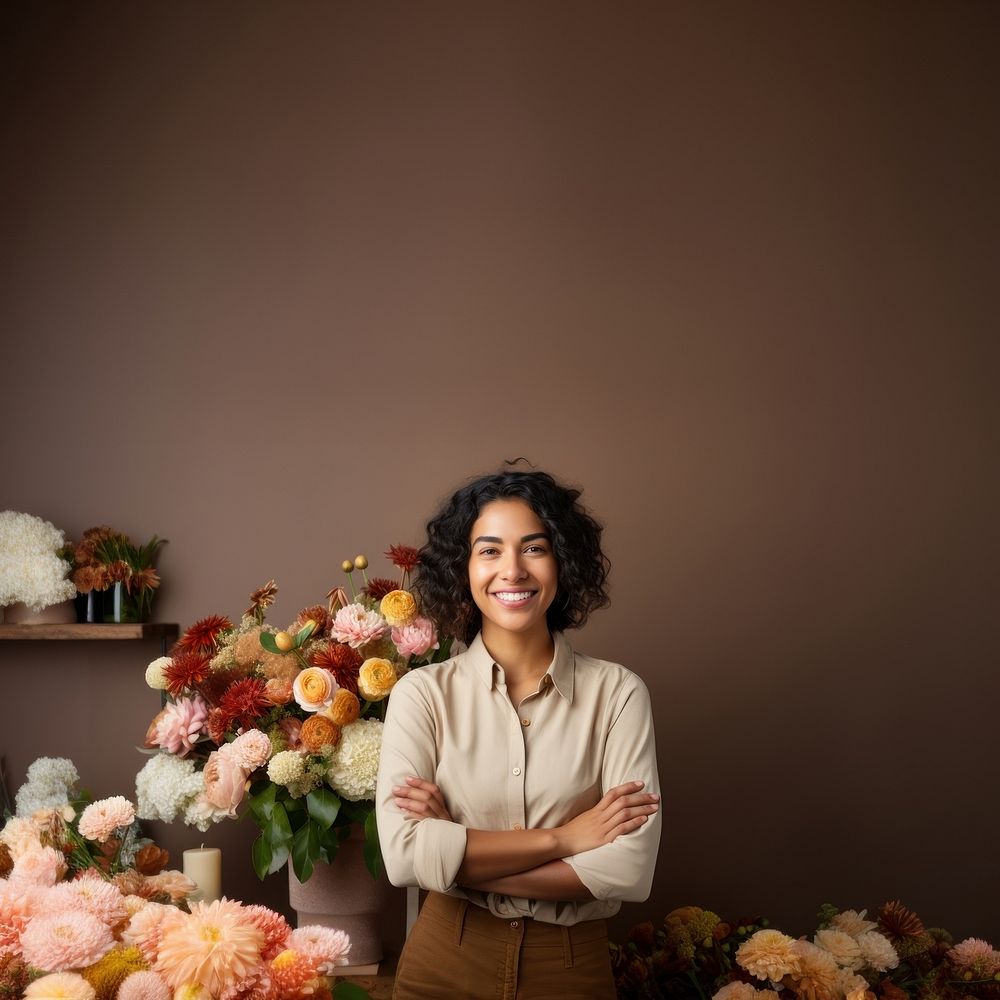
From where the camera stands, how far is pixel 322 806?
188cm

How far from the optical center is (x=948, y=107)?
9.23 feet

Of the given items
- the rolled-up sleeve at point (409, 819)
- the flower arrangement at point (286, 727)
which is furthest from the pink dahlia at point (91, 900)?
the flower arrangement at point (286, 727)

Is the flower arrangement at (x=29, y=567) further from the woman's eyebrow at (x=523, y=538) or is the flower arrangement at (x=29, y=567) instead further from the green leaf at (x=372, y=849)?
the woman's eyebrow at (x=523, y=538)

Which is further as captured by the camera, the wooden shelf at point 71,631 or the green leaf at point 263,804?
the wooden shelf at point 71,631

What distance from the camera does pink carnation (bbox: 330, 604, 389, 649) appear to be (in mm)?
1973

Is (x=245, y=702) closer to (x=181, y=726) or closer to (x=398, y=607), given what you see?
(x=181, y=726)

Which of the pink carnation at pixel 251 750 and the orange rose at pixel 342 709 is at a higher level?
the orange rose at pixel 342 709

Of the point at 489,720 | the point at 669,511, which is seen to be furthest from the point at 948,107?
the point at 489,720

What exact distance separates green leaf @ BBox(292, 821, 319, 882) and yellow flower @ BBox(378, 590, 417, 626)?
1.35 ft

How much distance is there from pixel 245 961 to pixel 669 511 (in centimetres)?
196

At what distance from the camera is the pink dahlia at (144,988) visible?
889mm

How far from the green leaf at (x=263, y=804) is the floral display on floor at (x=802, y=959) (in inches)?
29.8

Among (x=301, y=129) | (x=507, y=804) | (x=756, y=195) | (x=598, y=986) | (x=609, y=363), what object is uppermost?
(x=301, y=129)

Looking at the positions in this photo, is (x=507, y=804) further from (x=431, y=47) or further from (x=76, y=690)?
(x=431, y=47)
